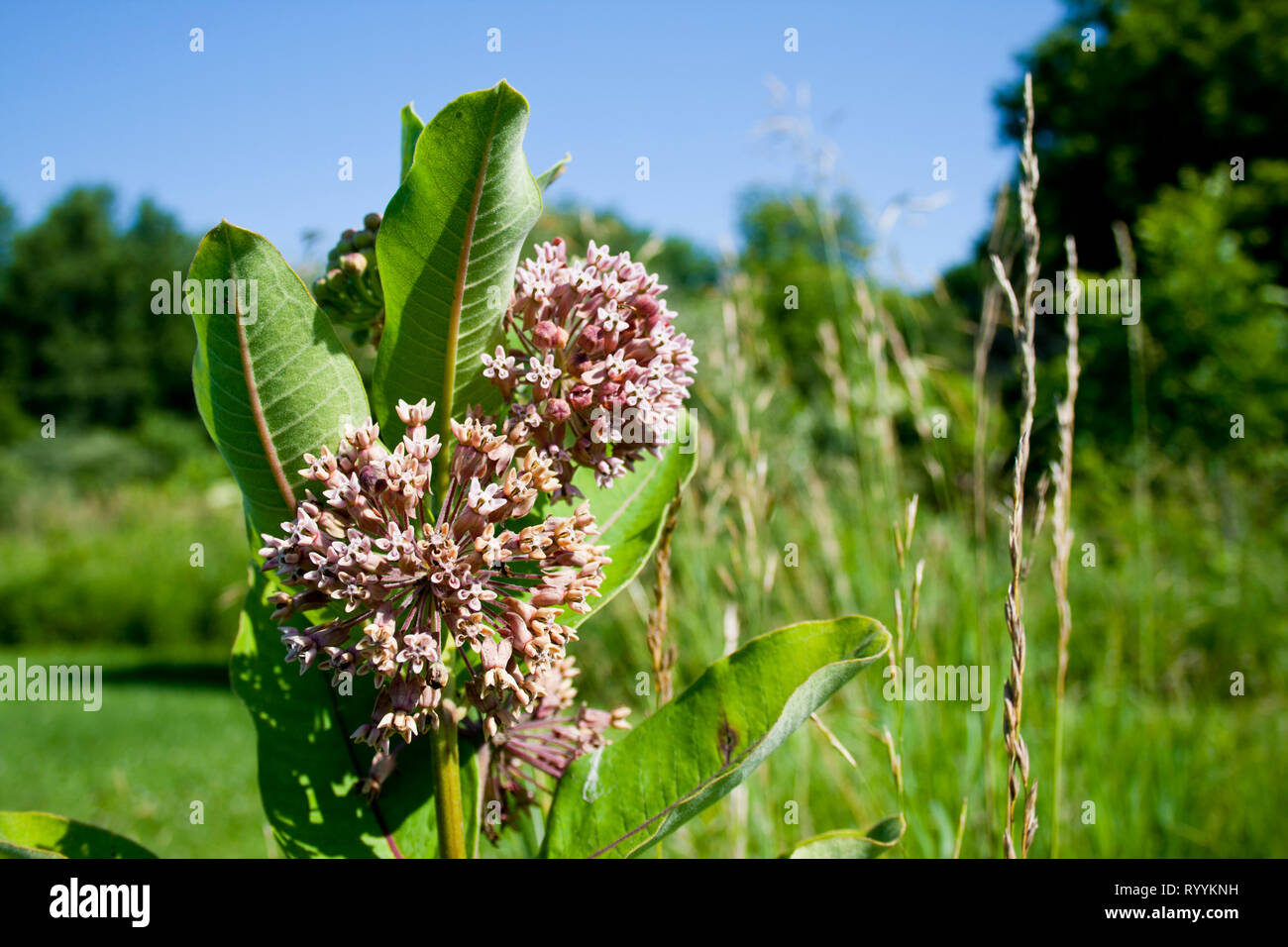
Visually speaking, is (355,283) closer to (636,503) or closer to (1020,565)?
(636,503)

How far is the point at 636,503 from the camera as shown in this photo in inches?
37.9

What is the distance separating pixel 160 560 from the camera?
1234cm

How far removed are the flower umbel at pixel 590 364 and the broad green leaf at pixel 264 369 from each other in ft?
0.45

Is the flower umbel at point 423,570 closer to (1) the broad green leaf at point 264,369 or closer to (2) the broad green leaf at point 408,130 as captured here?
(1) the broad green leaf at point 264,369

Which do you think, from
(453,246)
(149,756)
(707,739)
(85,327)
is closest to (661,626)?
(707,739)

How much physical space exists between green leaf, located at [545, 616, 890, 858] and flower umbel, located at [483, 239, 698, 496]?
225mm

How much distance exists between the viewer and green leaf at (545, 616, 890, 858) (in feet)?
2.36

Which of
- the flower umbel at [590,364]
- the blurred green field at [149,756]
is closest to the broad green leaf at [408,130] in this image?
the flower umbel at [590,364]

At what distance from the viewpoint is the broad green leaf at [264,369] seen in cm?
67

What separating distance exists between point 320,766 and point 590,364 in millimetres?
477

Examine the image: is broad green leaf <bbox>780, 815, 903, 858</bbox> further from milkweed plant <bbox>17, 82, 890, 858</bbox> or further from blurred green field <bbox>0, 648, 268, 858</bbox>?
blurred green field <bbox>0, 648, 268, 858</bbox>

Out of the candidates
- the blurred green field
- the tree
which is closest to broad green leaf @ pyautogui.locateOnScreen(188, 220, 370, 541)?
the blurred green field
